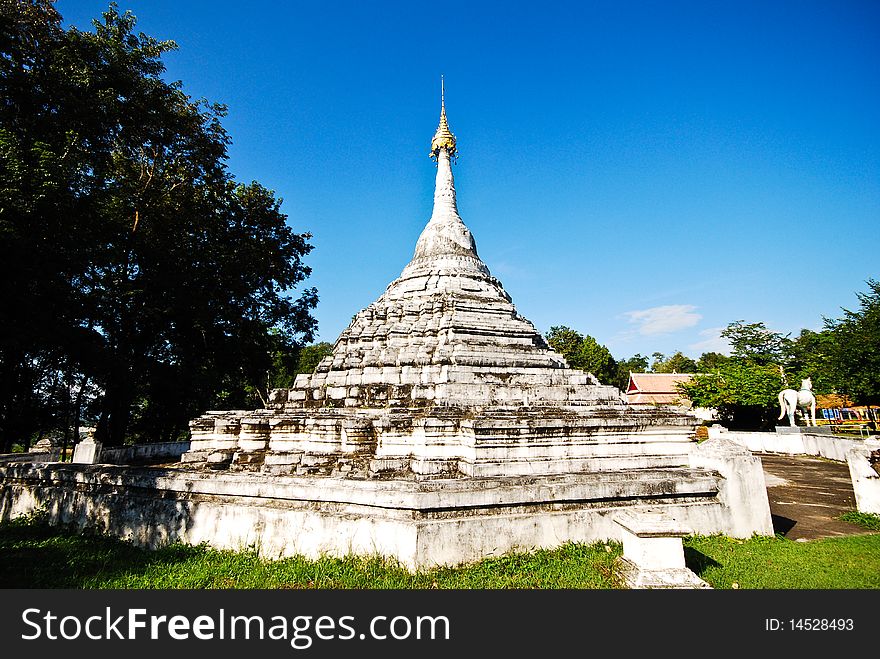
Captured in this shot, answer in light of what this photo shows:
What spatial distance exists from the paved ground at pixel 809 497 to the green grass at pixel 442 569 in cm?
121

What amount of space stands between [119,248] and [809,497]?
21.8m

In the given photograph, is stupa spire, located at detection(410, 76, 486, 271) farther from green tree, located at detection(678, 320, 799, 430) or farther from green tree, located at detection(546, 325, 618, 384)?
green tree, located at detection(546, 325, 618, 384)

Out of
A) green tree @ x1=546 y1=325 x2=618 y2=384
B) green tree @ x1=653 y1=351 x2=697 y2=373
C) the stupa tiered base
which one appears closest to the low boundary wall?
the stupa tiered base

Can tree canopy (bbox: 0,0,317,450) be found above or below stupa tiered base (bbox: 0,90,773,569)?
above

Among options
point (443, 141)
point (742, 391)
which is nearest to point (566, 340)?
point (742, 391)

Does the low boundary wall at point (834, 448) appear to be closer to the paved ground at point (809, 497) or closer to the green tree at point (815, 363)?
the paved ground at point (809, 497)

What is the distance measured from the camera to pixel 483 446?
7.71m

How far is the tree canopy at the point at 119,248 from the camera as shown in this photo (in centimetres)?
1015

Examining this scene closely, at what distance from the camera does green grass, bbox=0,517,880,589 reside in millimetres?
5707

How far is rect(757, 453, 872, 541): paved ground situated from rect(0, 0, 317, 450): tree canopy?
16248 mm

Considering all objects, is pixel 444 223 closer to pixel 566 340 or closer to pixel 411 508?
pixel 411 508

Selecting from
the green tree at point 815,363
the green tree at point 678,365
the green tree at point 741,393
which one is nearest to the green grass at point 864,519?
the green tree at point 741,393

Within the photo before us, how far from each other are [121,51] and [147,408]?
1504cm

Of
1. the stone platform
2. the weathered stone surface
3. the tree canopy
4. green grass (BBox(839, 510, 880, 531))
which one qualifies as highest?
the tree canopy
